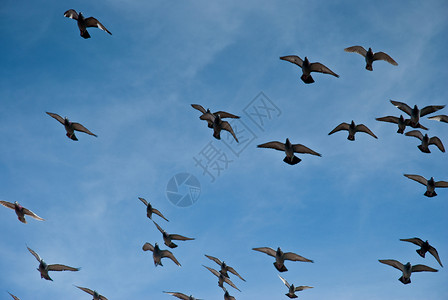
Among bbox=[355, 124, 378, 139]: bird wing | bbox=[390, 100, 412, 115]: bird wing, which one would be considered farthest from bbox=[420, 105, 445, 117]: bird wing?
bbox=[355, 124, 378, 139]: bird wing

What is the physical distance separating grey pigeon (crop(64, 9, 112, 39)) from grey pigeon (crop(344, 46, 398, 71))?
12168 mm

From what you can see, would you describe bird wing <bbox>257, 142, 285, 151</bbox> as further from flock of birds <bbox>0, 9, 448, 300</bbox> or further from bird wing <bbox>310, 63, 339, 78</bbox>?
bird wing <bbox>310, 63, 339, 78</bbox>

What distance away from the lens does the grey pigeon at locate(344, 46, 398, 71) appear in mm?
26500

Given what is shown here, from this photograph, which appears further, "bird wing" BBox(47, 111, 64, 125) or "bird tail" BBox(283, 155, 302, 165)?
"bird wing" BBox(47, 111, 64, 125)

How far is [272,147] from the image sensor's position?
25.9 metres

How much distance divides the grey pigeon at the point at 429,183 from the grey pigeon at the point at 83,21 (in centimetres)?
1672

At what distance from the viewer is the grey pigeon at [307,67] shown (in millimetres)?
25594

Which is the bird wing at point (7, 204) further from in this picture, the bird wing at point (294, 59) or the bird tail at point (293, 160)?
the bird wing at point (294, 59)

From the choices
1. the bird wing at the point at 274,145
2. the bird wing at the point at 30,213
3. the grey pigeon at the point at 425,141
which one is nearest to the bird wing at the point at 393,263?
the grey pigeon at the point at 425,141

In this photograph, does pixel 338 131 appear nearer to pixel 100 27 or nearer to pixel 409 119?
pixel 409 119

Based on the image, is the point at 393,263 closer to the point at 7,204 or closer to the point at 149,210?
the point at 149,210

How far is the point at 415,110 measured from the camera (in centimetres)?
2605

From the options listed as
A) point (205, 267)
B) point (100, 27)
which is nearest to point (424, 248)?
point (205, 267)

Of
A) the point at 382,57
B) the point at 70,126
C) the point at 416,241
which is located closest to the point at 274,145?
the point at 382,57
